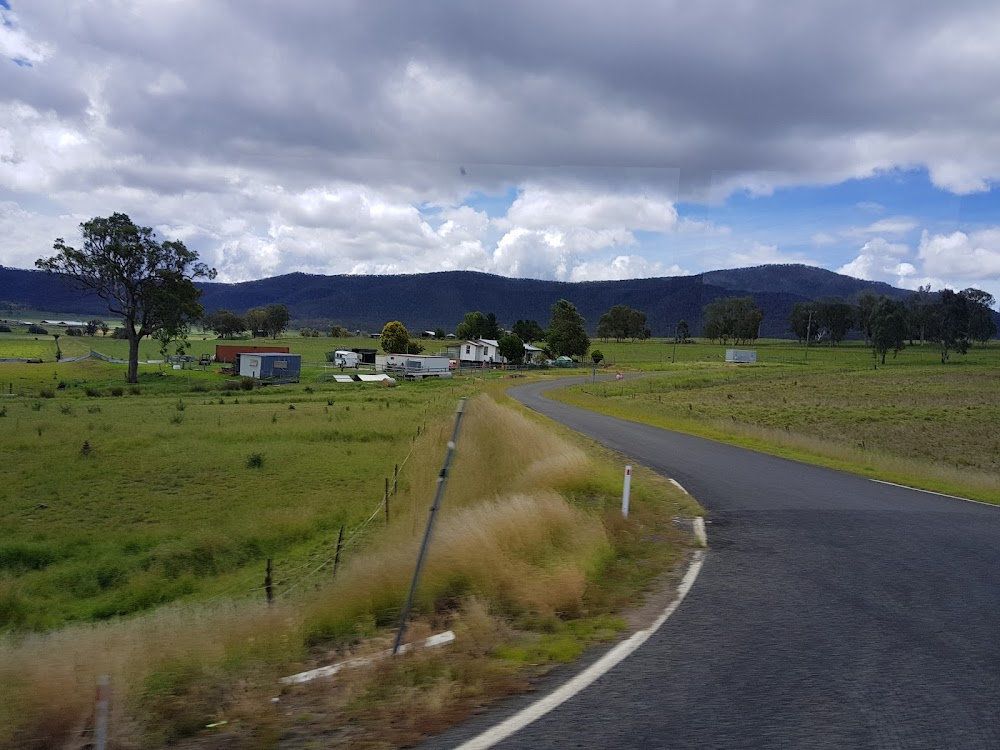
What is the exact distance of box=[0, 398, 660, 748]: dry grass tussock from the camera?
4.56 meters

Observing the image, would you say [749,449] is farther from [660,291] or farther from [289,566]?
[660,291]

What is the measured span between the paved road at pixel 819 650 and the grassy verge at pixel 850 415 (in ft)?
23.9

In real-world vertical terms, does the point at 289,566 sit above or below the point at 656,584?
below

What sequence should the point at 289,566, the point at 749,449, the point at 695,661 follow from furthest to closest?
the point at 749,449, the point at 289,566, the point at 695,661

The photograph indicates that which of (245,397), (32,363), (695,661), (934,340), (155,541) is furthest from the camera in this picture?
(934,340)

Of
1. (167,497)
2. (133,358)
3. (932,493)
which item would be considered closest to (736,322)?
(133,358)

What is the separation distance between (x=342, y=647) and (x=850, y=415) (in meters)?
37.8

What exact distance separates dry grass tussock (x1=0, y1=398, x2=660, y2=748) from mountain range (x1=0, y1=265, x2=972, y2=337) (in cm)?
3009

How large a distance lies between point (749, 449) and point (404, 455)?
428 inches

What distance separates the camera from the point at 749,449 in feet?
75.1

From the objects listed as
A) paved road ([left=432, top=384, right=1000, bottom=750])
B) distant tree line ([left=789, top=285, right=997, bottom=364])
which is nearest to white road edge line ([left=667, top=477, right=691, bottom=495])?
paved road ([left=432, top=384, right=1000, bottom=750])

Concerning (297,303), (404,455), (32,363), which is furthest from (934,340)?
(297,303)

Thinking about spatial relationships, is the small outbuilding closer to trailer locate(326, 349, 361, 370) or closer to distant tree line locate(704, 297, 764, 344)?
trailer locate(326, 349, 361, 370)

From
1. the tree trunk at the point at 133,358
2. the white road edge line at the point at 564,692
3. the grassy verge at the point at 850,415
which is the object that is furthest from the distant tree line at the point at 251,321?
the white road edge line at the point at 564,692
